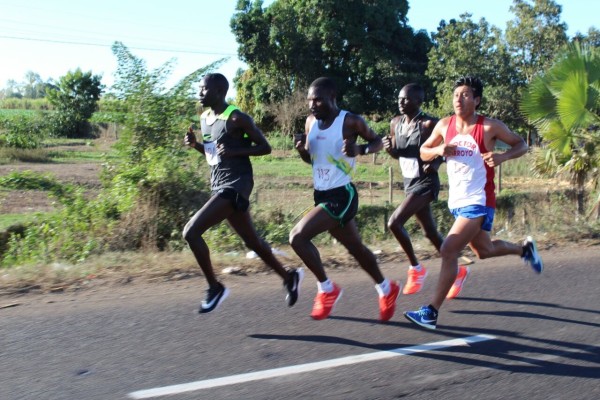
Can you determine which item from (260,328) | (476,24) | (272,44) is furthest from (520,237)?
(272,44)

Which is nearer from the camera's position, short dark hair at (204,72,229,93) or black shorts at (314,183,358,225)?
black shorts at (314,183,358,225)

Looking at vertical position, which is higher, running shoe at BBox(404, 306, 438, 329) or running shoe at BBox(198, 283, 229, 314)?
running shoe at BBox(198, 283, 229, 314)

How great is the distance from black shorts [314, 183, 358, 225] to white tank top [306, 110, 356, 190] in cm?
4

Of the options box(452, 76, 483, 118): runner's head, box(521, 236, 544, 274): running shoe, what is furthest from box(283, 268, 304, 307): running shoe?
box(521, 236, 544, 274): running shoe

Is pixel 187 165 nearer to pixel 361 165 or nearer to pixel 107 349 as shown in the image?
pixel 107 349

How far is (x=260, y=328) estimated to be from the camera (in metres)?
5.37

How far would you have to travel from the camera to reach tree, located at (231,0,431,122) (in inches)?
1631

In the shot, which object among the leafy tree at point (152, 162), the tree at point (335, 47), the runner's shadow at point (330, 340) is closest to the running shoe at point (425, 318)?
the runner's shadow at point (330, 340)

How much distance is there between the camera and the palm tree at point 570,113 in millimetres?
10820

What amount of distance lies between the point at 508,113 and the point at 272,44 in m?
15.4

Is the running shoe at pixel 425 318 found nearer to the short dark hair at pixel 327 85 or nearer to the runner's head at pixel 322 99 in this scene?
the runner's head at pixel 322 99

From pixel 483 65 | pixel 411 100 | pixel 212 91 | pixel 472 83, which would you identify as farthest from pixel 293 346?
pixel 483 65

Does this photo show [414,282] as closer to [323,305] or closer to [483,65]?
A: [323,305]

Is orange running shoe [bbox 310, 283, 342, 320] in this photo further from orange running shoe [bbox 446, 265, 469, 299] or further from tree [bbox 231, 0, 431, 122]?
tree [bbox 231, 0, 431, 122]
